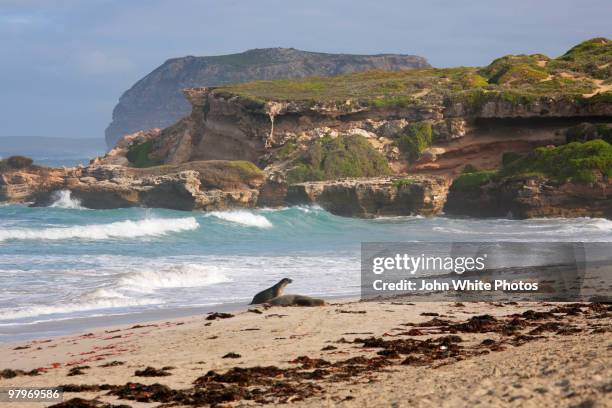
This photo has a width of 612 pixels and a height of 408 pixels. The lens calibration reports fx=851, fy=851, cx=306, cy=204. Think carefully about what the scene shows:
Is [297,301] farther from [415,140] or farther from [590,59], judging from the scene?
[590,59]

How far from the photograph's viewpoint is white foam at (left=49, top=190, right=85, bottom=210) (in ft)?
153

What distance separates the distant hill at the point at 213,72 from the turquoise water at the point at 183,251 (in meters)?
109

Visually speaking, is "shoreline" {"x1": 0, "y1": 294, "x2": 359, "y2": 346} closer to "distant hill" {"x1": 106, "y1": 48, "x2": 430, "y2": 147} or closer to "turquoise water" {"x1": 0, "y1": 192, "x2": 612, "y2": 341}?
"turquoise water" {"x1": 0, "y1": 192, "x2": 612, "y2": 341}

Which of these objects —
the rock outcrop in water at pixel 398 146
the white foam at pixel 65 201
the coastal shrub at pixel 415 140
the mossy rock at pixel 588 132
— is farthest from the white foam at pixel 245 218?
the mossy rock at pixel 588 132

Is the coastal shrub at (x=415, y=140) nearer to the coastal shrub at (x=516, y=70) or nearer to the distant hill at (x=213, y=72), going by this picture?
the coastal shrub at (x=516, y=70)

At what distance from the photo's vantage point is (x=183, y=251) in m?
28.9

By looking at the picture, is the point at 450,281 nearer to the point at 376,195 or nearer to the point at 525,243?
the point at 525,243

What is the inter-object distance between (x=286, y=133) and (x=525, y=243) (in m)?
24.6

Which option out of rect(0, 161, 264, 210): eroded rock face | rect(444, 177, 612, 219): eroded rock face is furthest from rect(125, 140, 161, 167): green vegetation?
rect(444, 177, 612, 219): eroded rock face

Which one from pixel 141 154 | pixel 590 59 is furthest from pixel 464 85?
pixel 141 154

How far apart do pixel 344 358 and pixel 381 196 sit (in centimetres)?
3195

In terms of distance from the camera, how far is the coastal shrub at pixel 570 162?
38.3 m

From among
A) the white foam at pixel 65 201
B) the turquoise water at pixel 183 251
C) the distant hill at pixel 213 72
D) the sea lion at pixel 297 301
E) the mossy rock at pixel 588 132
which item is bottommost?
the turquoise water at pixel 183 251

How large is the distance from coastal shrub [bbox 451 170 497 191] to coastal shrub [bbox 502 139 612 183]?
0.80m
